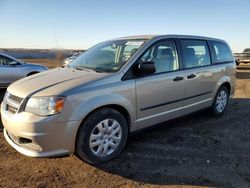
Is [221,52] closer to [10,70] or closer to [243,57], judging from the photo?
[10,70]

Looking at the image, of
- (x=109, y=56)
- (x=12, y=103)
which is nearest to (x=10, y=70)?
(x=109, y=56)

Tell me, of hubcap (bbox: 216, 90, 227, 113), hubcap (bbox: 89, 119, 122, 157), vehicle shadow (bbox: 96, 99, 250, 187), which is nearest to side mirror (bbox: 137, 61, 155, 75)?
hubcap (bbox: 89, 119, 122, 157)

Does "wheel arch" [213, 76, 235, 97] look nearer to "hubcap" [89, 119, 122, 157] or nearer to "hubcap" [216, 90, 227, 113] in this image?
"hubcap" [216, 90, 227, 113]

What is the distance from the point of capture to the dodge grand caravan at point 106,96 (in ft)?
11.5

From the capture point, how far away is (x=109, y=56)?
15.6 ft

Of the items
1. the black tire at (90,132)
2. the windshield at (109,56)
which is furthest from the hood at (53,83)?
the black tire at (90,132)

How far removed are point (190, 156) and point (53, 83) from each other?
2250 mm

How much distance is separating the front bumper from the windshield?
3.95 feet

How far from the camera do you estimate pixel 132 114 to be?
4.27 m

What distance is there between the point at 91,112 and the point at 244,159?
2332 millimetres

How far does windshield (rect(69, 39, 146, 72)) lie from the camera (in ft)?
14.5

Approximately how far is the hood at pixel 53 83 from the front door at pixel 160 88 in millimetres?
751

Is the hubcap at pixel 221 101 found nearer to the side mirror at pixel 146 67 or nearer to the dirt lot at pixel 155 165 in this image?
the dirt lot at pixel 155 165

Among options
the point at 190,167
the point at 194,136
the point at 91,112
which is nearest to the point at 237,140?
the point at 194,136
